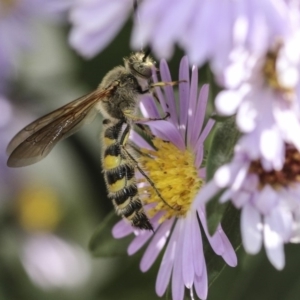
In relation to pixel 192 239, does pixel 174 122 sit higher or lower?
higher

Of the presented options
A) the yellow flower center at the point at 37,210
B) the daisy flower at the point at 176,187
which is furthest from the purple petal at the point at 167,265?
the yellow flower center at the point at 37,210

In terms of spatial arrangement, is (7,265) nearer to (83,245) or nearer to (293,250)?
(83,245)

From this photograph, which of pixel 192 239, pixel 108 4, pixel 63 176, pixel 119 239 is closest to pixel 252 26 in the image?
pixel 108 4

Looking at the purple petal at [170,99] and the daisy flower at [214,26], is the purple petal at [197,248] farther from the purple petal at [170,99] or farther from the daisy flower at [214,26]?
the daisy flower at [214,26]

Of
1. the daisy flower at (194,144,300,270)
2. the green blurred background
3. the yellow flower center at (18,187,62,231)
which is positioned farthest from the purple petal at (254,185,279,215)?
the yellow flower center at (18,187,62,231)

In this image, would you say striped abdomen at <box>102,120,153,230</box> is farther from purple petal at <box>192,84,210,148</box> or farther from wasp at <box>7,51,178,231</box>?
purple petal at <box>192,84,210,148</box>
